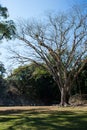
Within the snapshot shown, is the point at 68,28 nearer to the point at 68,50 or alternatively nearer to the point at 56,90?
the point at 68,50

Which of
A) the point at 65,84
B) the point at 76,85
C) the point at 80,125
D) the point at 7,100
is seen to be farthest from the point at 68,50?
the point at 80,125

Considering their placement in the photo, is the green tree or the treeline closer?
the green tree

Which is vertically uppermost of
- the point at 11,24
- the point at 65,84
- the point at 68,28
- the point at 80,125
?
the point at 68,28

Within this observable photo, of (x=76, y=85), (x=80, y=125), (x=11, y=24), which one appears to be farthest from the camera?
(x=76, y=85)

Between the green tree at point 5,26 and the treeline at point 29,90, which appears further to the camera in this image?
the treeline at point 29,90

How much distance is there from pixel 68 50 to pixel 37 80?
14535mm

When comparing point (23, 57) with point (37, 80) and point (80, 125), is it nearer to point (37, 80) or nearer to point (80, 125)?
point (37, 80)

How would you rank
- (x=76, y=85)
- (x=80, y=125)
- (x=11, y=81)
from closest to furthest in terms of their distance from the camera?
(x=80, y=125) → (x=76, y=85) → (x=11, y=81)

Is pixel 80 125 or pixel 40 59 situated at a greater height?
pixel 40 59

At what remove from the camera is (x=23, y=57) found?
3484cm

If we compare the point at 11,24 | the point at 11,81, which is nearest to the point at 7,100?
the point at 11,81

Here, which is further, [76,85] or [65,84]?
[76,85]

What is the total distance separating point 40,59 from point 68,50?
11.4ft

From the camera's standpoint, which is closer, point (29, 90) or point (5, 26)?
point (5, 26)
